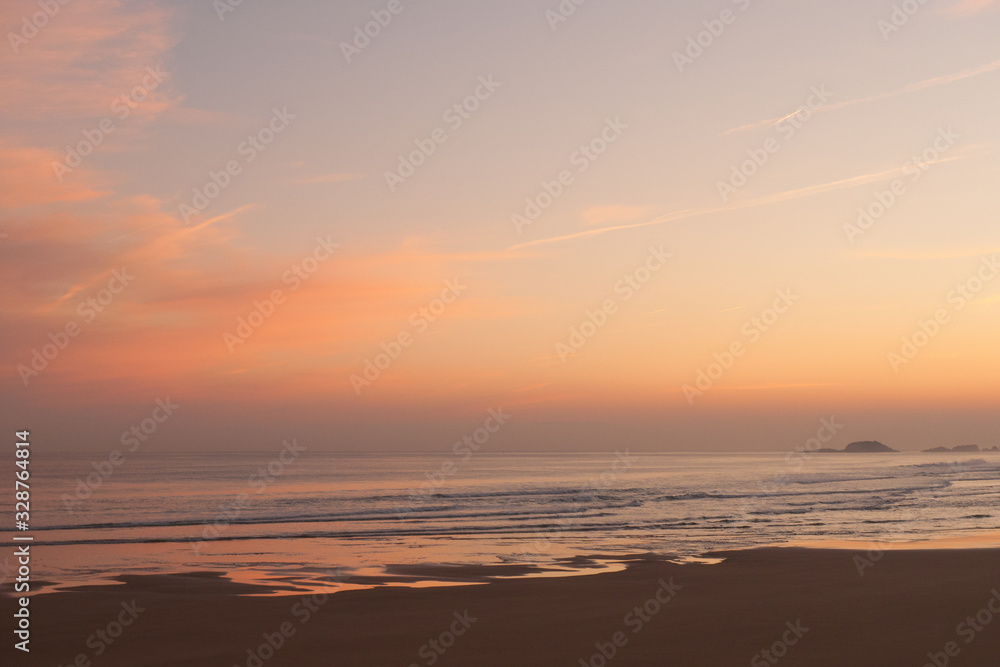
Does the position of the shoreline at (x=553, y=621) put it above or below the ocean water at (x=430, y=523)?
below

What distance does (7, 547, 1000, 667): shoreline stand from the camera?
31.6ft

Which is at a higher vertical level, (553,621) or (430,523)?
(430,523)

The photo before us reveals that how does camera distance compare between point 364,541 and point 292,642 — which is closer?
point 292,642

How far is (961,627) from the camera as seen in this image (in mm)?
10859

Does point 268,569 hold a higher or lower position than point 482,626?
higher

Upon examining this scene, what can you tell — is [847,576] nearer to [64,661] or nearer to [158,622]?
[158,622]

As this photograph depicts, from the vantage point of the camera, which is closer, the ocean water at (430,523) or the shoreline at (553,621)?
the shoreline at (553,621)

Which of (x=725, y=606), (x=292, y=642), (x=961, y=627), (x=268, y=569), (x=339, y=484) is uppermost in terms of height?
(x=339, y=484)

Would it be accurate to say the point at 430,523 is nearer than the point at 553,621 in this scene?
No

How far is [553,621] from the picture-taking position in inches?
456

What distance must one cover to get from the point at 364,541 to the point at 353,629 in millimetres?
12513

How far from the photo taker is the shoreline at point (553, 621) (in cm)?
962

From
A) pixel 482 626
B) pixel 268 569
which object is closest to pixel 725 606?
pixel 482 626

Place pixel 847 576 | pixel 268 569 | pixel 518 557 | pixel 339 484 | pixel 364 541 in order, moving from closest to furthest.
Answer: pixel 847 576 < pixel 268 569 < pixel 518 557 < pixel 364 541 < pixel 339 484
